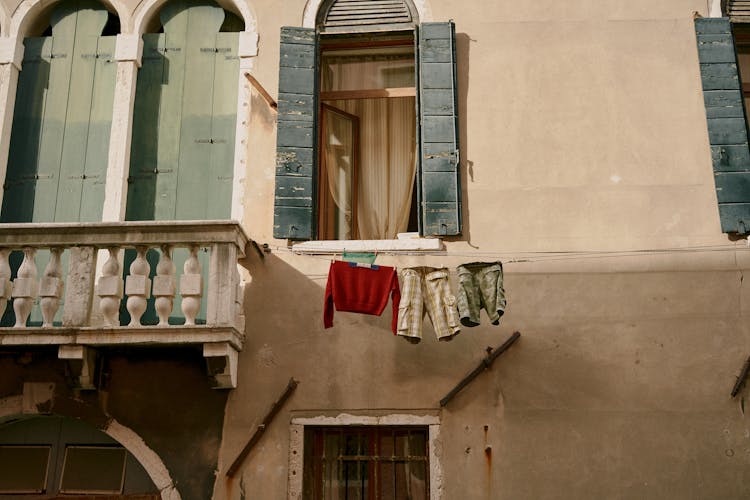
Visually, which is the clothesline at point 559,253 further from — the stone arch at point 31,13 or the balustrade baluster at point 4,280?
the stone arch at point 31,13

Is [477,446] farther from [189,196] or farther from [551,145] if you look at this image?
[189,196]

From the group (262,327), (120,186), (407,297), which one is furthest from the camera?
(120,186)

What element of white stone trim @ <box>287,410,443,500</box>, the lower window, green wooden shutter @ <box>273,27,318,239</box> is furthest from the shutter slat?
the lower window

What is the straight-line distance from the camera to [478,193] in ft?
25.7

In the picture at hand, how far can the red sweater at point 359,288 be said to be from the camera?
23.5 ft

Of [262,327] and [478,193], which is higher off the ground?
[478,193]

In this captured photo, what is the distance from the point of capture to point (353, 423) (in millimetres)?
7289

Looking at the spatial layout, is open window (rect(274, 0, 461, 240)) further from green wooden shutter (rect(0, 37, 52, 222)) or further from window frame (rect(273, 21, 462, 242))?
green wooden shutter (rect(0, 37, 52, 222))

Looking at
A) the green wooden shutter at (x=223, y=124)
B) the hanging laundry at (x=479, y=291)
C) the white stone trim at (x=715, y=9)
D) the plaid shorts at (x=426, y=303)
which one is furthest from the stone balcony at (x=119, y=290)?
the white stone trim at (x=715, y=9)

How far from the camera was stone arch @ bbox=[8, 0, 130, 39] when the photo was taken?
8.59 metres

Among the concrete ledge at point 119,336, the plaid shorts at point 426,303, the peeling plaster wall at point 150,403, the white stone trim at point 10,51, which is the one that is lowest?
the peeling plaster wall at point 150,403

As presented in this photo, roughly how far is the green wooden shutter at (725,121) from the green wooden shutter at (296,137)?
10.8 feet

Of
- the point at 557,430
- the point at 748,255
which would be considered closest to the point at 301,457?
the point at 557,430

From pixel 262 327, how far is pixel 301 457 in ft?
3.52
